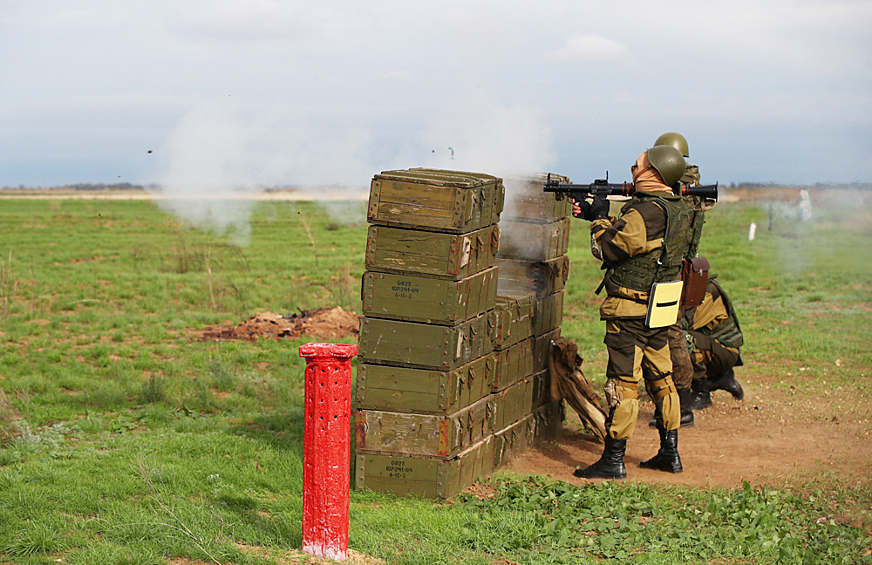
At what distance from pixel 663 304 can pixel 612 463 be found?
1309mm

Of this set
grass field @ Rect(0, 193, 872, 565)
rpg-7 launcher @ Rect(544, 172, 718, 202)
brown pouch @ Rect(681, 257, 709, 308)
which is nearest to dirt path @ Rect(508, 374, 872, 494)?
grass field @ Rect(0, 193, 872, 565)

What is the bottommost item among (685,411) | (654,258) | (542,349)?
(685,411)

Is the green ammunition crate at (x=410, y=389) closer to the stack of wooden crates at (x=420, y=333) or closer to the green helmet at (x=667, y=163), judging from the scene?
the stack of wooden crates at (x=420, y=333)

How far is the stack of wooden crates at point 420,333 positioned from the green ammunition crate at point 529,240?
122cm

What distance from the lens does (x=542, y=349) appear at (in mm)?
7242

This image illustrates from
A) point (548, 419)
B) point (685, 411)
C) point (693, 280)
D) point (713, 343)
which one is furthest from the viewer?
point (713, 343)

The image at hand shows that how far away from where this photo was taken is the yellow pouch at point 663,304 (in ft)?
20.9

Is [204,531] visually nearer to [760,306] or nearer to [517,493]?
[517,493]

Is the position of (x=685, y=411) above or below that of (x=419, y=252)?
below

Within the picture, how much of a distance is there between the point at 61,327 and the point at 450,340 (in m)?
9.13

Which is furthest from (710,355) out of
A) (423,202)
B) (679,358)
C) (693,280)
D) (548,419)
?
(423,202)

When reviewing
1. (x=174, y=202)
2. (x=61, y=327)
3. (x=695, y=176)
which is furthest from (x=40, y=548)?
(x=174, y=202)

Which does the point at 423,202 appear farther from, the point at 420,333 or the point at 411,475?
the point at 411,475

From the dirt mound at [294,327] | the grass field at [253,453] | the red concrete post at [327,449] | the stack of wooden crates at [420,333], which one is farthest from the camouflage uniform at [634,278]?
the dirt mound at [294,327]
